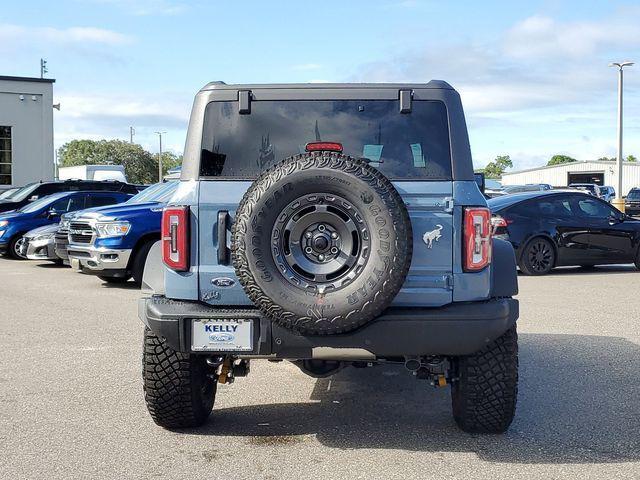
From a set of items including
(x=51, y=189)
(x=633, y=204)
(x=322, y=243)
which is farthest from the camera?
(x=633, y=204)

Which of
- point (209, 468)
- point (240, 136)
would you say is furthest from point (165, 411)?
point (240, 136)

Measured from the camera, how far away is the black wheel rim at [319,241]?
171 inches

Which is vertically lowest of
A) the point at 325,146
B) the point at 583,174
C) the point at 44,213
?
the point at 44,213

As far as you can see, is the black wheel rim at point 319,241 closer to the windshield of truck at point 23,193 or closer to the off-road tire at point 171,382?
the off-road tire at point 171,382

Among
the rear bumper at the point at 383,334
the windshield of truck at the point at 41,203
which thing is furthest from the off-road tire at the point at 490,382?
the windshield of truck at the point at 41,203

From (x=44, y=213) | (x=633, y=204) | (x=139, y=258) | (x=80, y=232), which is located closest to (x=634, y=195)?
(x=633, y=204)

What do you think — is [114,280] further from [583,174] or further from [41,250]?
[583,174]

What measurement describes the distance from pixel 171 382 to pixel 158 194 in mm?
8861

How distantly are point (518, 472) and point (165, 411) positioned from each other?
199 cm

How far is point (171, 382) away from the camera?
4.80 metres

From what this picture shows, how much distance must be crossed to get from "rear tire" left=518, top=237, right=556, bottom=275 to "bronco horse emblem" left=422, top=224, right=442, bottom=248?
9607 millimetres

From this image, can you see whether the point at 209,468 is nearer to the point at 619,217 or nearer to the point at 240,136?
the point at 240,136

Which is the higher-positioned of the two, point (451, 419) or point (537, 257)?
point (537, 257)

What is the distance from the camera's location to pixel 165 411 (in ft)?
16.1
